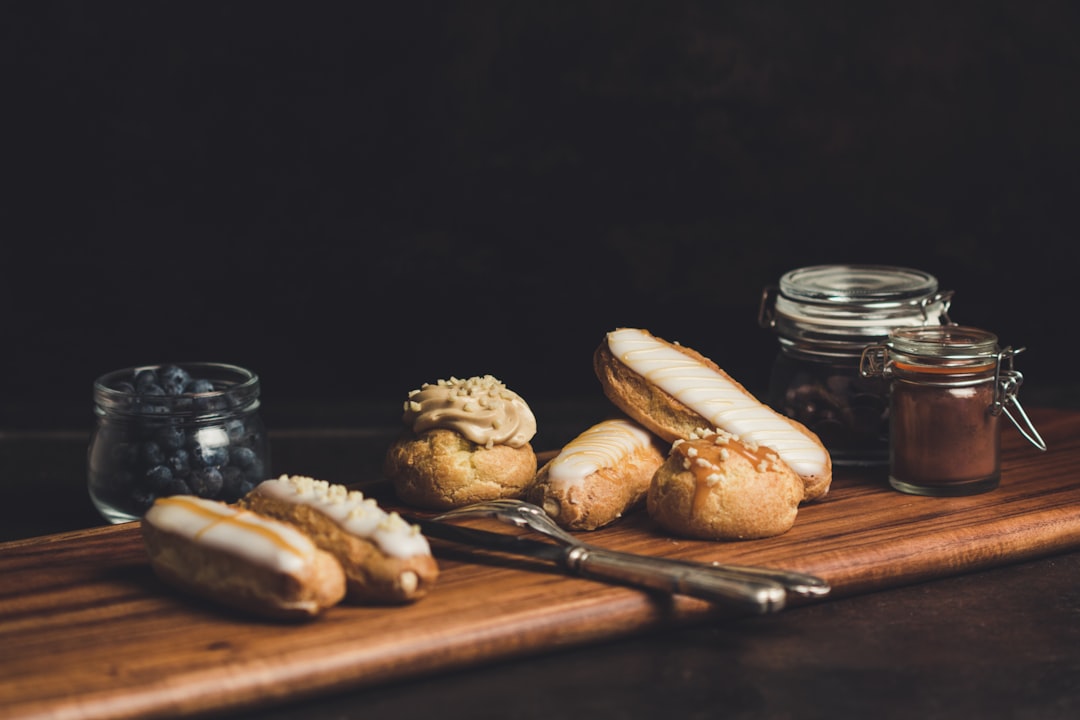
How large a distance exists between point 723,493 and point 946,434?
1.99ft

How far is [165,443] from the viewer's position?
2.98 metres

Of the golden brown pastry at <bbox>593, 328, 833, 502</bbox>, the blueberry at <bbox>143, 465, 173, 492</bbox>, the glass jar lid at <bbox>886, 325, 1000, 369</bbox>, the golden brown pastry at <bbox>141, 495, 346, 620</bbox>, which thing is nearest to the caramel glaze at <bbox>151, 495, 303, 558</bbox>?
the golden brown pastry at <bbox>141, 495, 346, 620</bbox>

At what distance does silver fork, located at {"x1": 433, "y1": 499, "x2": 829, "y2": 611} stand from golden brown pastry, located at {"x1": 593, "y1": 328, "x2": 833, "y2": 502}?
482mm

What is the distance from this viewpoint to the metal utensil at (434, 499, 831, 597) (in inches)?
91.8

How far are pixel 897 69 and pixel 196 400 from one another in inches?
103

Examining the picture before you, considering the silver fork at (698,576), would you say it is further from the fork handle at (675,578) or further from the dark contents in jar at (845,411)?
the dark contents in jar at (845,411)

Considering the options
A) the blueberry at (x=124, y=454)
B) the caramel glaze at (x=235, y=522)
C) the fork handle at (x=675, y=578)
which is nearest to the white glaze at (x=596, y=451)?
the fork handle at (x=675, y=578)

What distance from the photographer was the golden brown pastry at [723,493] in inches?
105

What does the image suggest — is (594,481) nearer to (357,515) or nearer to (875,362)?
(357,515)

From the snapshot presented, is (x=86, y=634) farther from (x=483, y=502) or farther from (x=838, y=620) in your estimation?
(x=838, y=620)

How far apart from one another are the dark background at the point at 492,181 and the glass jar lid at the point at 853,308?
1.23 metres

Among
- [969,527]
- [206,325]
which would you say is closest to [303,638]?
[969,527]

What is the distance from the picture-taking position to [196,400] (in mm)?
2977

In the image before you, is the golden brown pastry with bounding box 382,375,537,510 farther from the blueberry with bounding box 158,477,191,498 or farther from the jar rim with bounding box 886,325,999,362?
the jar rim with bounding box 886,325,999,362
